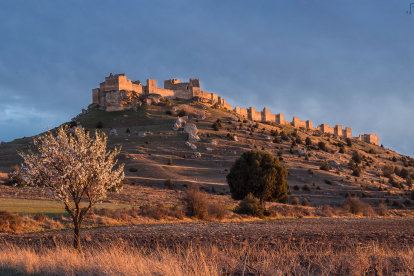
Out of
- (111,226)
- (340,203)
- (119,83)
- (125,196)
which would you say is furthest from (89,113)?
(111,226)

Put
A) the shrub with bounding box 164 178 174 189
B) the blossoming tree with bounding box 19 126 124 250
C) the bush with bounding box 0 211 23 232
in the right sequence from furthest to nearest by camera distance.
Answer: the shrub with bounding box 164 178 174 189
the bush with bounding box 0 211 23 232
the blossoming tree with bounding box 19 126 124 250

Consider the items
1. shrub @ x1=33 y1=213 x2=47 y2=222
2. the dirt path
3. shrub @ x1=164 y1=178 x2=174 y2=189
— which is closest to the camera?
the dirt path

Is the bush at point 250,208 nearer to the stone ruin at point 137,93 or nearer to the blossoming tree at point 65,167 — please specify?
the blossoming tree at point 65,167

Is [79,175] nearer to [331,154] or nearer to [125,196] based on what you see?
[125,196]

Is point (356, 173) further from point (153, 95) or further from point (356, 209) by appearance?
point (153, 95)

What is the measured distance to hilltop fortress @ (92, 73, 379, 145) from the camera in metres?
90.0

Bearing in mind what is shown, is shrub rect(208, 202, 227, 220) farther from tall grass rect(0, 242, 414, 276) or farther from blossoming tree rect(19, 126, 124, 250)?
tall grass rect(0, 242, 414, 276)

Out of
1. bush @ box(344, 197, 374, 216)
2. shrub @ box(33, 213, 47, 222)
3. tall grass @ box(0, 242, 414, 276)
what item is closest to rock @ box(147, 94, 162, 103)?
bush @ box(344, 197, 374, 216)

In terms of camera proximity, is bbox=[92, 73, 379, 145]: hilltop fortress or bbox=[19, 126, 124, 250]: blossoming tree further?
bbox=[92, 73, 379, 145]: hilltop fortress

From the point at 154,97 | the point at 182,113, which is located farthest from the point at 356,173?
the point at 154,97

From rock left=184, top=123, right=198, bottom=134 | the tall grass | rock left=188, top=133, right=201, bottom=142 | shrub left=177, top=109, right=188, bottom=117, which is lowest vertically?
the tall grass

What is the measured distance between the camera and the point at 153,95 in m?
94.8

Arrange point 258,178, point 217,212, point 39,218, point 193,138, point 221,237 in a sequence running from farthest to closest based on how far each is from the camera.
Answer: point 193,138 < point 258,178 < point 217,212 < point 39,218 < point 221,237

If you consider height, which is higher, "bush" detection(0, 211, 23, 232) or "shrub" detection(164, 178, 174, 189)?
"shrub" detection(164, 178, 174, 189)
